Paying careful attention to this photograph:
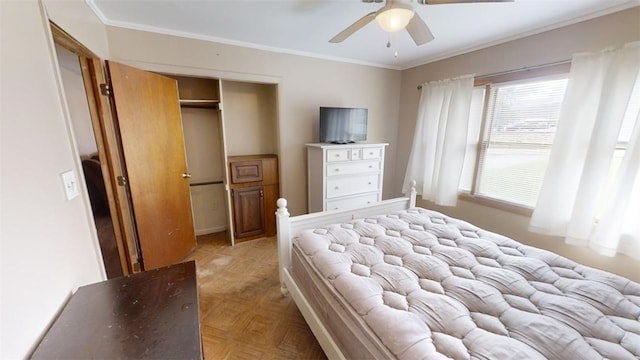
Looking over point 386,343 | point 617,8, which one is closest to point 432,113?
point 617,8

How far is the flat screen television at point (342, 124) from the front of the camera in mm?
3125

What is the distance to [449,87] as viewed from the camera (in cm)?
302

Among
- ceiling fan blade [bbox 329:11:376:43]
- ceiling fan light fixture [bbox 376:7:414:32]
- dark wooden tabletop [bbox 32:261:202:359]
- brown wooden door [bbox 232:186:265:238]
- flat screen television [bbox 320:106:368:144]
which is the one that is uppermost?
ceiling fan blade [bbox 329:11:376:43]

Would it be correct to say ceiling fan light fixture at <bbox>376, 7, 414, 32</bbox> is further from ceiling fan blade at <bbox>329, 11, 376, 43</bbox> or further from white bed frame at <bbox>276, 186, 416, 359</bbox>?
white bed frame at <bbox>276, 186, 416, 359</bbox>

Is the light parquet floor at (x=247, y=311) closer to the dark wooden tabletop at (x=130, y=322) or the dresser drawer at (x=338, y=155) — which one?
the dark wooden tabletop at (x=130, y=322)

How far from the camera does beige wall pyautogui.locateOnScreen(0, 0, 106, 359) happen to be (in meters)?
0.73

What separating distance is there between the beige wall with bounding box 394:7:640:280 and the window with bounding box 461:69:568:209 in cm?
20

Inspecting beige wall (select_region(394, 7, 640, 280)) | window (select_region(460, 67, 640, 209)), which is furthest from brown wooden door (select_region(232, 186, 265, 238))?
window (select_region(460, 67, 640, 209))

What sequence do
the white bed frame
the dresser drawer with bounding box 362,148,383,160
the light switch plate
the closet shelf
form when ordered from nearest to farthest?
the light switch plate, the white bed frame, the closet shelf, the dresser drawer with bounding box 362,148,383,160

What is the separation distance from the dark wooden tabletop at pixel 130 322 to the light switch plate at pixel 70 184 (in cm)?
43

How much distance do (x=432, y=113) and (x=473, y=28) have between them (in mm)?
1088

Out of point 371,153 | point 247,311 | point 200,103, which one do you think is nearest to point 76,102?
point 200,103

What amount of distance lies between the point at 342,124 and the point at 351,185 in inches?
32.6

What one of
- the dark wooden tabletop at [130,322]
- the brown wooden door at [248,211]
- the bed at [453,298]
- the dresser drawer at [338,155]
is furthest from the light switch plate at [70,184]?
the dresser drawer at [338,155]
